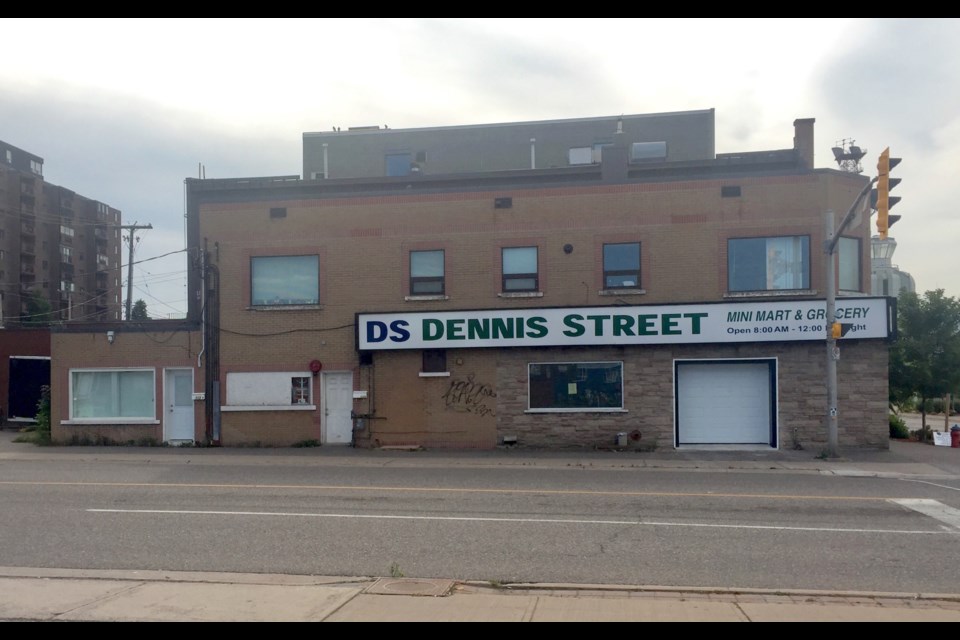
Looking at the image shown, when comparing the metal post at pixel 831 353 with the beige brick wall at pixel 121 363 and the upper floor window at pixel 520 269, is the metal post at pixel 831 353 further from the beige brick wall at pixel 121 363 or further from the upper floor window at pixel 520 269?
the beige brick wall at pixel 121 363

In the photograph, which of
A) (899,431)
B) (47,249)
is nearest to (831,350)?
(899,431)

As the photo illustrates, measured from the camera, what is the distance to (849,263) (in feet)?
76.5

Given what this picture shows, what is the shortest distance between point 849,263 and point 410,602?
1948 cm

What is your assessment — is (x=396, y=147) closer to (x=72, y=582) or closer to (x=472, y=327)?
(x=472, y=327)

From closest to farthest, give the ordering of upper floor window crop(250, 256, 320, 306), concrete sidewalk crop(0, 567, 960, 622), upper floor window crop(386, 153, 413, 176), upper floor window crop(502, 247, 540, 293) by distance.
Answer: concrete sidewalk crop(0, 567, 960, 622), upper floor window crop(502, 247, 540, 293), upper floor window crop(250, 256, 320, 306), upper floor window crop(386, 153, 413, 176)

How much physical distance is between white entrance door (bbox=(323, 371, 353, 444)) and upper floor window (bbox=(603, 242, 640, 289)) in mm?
7705

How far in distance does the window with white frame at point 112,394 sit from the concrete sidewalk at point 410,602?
56.0 ft

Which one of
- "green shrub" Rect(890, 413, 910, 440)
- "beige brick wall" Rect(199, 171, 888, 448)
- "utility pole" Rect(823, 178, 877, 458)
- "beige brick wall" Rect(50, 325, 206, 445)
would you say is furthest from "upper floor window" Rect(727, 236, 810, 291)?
"beige brick wall" Rect(50, 325, 206, 445)

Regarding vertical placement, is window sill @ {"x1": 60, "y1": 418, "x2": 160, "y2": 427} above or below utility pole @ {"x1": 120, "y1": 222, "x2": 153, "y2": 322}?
below

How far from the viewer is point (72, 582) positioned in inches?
332

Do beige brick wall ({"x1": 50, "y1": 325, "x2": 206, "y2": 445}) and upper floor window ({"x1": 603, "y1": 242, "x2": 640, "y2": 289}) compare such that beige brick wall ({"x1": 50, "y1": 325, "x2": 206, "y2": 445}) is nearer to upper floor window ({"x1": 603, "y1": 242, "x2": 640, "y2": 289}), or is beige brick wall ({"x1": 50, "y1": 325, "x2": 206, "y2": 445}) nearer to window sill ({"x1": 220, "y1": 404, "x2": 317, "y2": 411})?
window sill ({"x1": 220, "y1": 404, "x2": 317, "y2": 411})

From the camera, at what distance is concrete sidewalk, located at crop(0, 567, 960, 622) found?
7.04 metres

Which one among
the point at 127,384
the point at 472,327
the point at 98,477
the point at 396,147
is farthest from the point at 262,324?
the point at 396,147

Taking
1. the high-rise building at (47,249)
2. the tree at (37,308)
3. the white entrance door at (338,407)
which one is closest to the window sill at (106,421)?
the white entrance door at (338,407)
